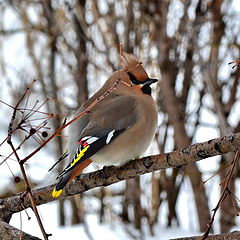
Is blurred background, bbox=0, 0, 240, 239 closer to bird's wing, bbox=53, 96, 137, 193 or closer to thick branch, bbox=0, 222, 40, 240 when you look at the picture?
bird's wing, bbox=53, 96, 137, 193

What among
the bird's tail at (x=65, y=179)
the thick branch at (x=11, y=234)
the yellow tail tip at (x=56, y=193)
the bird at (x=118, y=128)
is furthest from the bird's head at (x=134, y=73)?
the thick branch at (x=11, y=234)

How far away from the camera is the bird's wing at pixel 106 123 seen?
2.76m

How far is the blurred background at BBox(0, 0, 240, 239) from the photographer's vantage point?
4582 millimetres

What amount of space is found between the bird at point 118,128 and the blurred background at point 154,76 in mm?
1197

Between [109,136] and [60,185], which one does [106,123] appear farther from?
[60,185]

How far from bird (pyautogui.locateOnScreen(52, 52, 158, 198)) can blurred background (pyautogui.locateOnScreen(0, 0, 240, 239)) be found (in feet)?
3.93

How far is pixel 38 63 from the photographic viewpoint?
18.1 ft

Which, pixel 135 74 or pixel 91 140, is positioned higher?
pixel 135 74

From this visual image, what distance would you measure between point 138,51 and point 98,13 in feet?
1.45

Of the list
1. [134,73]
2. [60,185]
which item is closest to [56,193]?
[60,185]

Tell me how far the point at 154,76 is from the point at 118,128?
1.89 meters

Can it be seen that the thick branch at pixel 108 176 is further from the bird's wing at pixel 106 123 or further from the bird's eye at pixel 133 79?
the bird's eye at pixel 133 79

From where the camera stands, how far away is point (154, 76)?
475cm

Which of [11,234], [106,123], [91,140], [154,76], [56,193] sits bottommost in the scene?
[11,234]
